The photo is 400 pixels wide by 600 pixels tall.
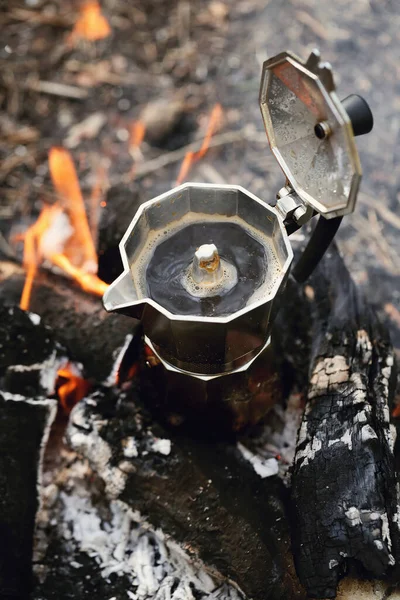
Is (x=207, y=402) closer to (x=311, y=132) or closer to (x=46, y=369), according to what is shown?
(x=46, y=369)

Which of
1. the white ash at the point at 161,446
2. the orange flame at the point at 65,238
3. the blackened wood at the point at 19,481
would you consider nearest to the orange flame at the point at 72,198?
the orange flame at the point at 65,238

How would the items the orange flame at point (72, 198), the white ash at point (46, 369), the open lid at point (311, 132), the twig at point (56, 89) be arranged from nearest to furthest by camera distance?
the open lid at point (311, 132)
the white ash at point (46, 369)
the orange flame at point (72, 198)
the twig at point (56, 89)

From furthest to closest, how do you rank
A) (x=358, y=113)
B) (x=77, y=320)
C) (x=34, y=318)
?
(x=77, y=320), (x=34, y=318), (x=358, y=113)

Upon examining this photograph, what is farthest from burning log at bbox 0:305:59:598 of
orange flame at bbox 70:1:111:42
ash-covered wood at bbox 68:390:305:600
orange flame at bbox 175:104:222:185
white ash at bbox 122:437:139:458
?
orange flame at bbox 70:1:111:42

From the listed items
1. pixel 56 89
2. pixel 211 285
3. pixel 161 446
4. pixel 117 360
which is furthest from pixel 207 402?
pixel 56 89

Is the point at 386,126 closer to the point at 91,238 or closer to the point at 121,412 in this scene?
the point at 91,238

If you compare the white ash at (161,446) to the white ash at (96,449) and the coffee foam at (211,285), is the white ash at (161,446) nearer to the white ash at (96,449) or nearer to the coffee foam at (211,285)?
the white ash at (96,449)

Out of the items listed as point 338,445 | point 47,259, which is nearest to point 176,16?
point 47,259
